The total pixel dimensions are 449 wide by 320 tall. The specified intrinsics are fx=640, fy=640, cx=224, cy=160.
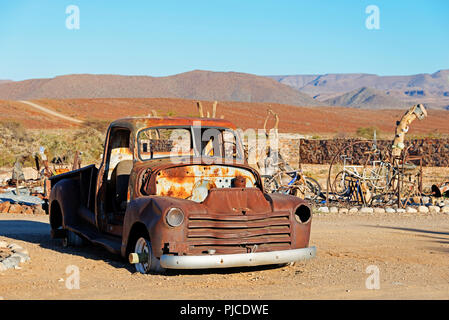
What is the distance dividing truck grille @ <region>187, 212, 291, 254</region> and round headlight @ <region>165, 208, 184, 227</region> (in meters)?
0.10

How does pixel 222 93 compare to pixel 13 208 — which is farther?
pixel 222 93

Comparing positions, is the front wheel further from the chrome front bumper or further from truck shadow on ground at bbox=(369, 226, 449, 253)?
truck shadow on ground at bbox=(369, 226, 449, 253)

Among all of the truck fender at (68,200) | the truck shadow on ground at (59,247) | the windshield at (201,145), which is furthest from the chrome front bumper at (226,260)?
the truck fender at (68,200)

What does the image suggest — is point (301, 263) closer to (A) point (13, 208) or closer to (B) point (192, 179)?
(B) point (192, 179)

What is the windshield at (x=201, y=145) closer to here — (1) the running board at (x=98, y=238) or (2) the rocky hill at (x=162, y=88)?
(1) the running board at (x=98, y=238)

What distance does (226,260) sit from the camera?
6.47 meters

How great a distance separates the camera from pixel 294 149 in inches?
1326

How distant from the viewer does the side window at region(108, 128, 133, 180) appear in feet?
27.9

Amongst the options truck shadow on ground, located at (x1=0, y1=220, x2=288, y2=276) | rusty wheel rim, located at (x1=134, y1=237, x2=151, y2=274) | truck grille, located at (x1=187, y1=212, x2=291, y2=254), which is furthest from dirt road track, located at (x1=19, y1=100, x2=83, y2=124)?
truck grille, located at (x1=187, y1=212, x2=291, y2=254)

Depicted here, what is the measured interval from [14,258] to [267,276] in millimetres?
3046

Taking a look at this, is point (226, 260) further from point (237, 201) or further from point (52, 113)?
point (52, 113)
